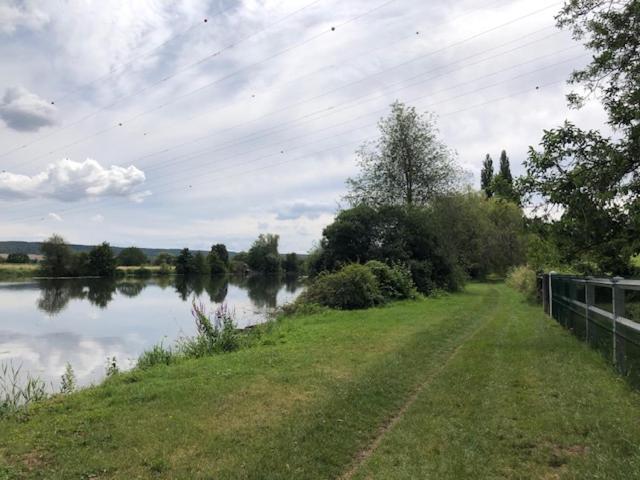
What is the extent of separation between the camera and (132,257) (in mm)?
109000

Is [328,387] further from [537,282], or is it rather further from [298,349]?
[537,282]

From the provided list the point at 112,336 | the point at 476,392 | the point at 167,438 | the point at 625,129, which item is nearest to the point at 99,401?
the point at 167,438

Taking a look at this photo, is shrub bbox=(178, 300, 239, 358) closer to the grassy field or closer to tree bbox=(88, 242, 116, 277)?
the grassy field

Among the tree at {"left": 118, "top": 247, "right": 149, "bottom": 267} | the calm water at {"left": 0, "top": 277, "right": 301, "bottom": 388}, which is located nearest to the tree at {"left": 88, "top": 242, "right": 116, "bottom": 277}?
the tree at {"left": 118, "top": 247, "right": 149, "bottom": 267}

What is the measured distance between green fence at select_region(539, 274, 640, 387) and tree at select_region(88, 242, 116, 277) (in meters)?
89.3

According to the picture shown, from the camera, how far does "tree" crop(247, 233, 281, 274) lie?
388 ft

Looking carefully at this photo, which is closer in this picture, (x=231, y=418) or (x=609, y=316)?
(x=231, y=418)

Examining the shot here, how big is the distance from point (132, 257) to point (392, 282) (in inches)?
3742

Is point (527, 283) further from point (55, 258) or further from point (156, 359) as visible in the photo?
point (55, 258)

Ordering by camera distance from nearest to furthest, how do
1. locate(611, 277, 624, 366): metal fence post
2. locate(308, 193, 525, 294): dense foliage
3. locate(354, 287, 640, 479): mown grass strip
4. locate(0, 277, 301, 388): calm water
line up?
locate(354, 287, 640, 479): mown grass strip → locate(611, 277, 624, 366): metal fence post → locate(0, 277, 301, 388): calm water → locate(308, 193, 525, 294): dense foliage

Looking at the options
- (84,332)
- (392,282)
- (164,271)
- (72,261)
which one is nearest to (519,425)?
(392,282)

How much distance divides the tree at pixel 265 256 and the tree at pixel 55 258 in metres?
43.8

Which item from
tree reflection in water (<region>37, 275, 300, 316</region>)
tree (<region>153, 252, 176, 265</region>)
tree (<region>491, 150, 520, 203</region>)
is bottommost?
tree reflection in water (<region>37, 275, 300, 316</region>)

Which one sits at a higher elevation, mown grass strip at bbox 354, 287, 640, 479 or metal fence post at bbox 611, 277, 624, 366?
metal fence post at bbox 611, 277, 624, 366
